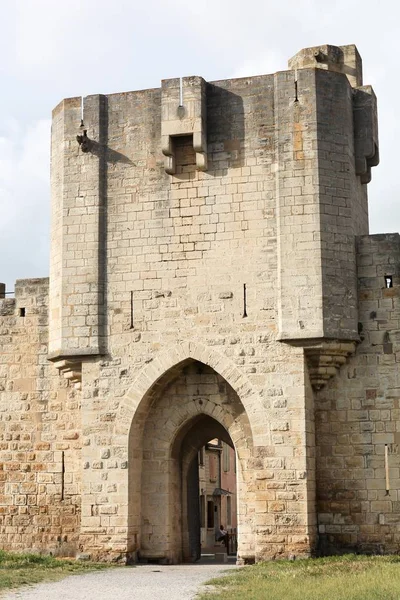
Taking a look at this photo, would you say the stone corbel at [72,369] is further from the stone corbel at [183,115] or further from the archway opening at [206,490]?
the stone corbel at [183,115]

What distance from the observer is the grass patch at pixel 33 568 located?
1326 centimetres

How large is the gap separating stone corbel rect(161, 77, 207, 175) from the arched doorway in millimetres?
3309

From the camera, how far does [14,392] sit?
1744cm

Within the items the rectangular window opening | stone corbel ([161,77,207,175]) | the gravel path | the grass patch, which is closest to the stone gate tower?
stone corbel ([161,77,207,175])

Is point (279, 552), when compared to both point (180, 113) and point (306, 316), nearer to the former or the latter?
point (306, 316)

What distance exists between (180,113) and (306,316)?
152 inches

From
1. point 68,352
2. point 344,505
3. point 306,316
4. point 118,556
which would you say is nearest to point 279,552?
point 344,505

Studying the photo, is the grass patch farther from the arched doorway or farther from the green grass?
A: the green grass

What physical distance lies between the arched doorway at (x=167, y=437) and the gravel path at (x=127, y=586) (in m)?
1.00

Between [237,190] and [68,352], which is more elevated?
[237,190]

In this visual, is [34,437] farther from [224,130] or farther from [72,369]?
[224,130]

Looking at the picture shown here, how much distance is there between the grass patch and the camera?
43.5 ft

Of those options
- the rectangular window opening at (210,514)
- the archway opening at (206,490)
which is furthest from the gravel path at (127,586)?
the rectangular window opening at (210,514)

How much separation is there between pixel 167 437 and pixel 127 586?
410cm
